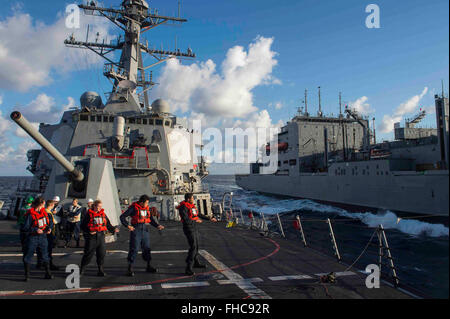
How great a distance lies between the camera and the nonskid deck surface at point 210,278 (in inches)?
163

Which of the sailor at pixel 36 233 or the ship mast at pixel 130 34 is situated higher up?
the ship mast at pixel 130 34

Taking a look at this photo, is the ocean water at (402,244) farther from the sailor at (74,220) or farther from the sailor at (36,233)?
the sailor at (74,220)

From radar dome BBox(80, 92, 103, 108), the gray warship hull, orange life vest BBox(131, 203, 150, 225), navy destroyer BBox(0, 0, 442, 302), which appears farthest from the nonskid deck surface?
radar dome BBox(80, 92, 103, 108)

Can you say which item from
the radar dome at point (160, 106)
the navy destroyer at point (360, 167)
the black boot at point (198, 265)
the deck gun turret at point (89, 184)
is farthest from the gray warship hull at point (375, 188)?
the radar dome at point (160, 106)

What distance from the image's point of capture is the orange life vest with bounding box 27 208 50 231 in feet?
15.7

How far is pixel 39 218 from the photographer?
484cm

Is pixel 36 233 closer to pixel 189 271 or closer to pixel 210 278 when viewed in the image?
pixel 189 271

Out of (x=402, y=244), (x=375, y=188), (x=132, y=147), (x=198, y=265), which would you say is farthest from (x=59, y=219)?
(x=375, y=188)

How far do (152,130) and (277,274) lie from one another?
12729mm

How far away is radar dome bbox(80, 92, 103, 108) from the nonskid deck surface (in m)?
12.8

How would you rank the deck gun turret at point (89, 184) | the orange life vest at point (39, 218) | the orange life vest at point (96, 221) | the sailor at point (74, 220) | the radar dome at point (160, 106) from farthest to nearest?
the radar dome at point (160, 106) → the deck gun turret at point (89, 184) → the sailor at point (74, 220) → the orange life vest at point (96, 221) → the orange life vest at point (39, 218)

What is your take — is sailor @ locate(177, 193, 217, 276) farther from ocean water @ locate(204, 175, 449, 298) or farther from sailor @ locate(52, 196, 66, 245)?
sailor @ locate(52, 196, 66, 245)

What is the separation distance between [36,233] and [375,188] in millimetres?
25978

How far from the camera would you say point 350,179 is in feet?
90.8
